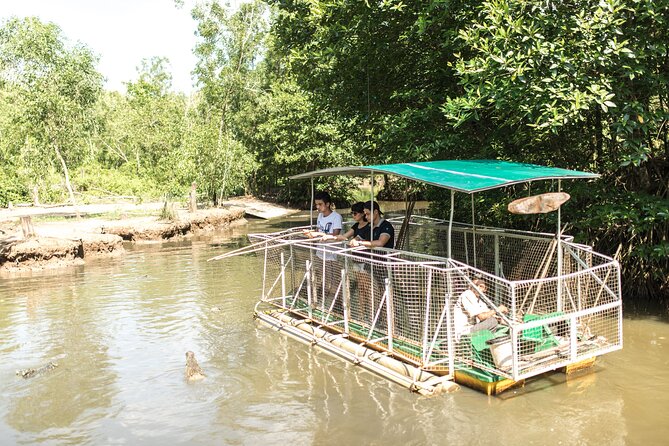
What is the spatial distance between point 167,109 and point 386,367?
34095 mm

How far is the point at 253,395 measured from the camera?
7.24 m

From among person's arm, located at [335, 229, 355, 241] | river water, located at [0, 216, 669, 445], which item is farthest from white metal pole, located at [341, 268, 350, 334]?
person's arm, located at [335, 229, 355, 241]

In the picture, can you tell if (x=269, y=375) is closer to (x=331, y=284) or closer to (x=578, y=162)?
(x=331, y=284)

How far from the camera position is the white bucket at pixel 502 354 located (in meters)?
6.54

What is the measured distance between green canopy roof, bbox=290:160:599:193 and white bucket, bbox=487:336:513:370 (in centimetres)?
177

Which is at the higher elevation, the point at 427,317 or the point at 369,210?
the point at 369,210

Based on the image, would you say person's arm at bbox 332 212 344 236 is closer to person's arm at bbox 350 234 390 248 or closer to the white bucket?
person's arm at bbox 350 234 390 248

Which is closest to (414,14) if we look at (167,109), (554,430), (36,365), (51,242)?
(554,430)

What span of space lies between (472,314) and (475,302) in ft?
0.55

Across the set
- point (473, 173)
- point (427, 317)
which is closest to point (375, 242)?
point (473, 173)

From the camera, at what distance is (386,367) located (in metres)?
7.48

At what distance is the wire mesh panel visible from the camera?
661cm

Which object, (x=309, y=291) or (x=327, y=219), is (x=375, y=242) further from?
(x=327, y=219)

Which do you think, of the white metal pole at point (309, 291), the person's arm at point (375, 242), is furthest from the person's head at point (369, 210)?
the white metal pole at point (309, 291)
